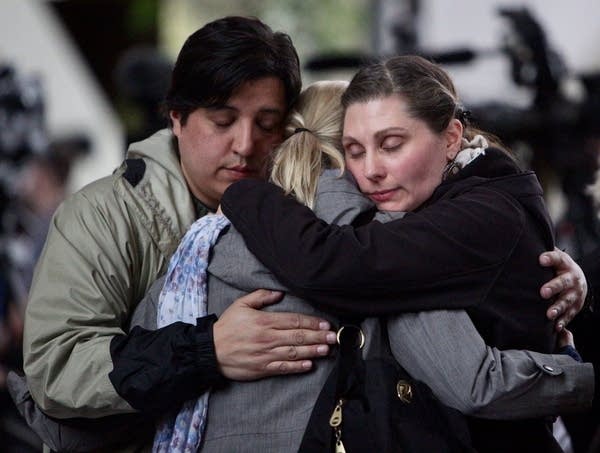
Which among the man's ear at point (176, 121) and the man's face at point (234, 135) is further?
the man's ear at point (176, 121)

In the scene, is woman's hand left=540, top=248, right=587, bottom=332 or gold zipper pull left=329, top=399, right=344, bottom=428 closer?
gold zipper pull left=329, top=399, right=344, bottom=428

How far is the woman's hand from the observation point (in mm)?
2197

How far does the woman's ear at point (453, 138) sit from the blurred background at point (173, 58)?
0.56 meters

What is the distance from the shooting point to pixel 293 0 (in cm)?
1143

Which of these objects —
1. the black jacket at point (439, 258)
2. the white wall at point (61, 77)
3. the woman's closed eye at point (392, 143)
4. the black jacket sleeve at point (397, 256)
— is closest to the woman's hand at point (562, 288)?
the black jacket at point (439, 258)

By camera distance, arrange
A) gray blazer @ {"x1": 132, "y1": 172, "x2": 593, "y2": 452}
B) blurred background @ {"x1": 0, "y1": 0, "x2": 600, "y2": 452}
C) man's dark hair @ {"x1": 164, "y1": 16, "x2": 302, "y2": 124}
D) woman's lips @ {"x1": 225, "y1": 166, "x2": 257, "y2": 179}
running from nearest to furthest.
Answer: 1. gray blazer @ {"x1": 132, "y1": 172, "x2": 593, "y2": 452}
2. man's dark hair @ {"x1": 164, "y1": 16, "x2": 302, "y2": 124}
3. woman's lips @ {"x1": 225, "y1": 166, "x2": 257, "y2": 179}
4. blurred background @ {"x1": 0, "y1": 0, "x2": 600, "y2": 452}

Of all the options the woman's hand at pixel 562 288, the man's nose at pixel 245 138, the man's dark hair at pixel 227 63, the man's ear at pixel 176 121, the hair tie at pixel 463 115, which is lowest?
the woman's hand at pixel 562 288

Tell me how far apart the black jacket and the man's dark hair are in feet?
1.09

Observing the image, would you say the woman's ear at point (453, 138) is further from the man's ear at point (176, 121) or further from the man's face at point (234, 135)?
the man's ear at point (176, 121)

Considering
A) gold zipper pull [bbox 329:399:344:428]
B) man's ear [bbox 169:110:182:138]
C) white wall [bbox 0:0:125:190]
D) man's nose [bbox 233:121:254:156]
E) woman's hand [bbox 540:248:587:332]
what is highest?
man's ear [bbox 169:110:182:138]

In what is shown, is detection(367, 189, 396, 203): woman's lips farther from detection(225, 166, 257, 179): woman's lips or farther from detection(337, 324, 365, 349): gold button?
detection(225, 166, 257, 179): woman's lips

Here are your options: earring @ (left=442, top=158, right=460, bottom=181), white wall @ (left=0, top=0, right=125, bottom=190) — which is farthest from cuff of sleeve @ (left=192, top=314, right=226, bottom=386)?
white wall @ (left=0, top=0, right=125, bottom=190)

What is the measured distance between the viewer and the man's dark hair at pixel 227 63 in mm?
2424

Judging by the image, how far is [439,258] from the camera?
2068 millimetres
